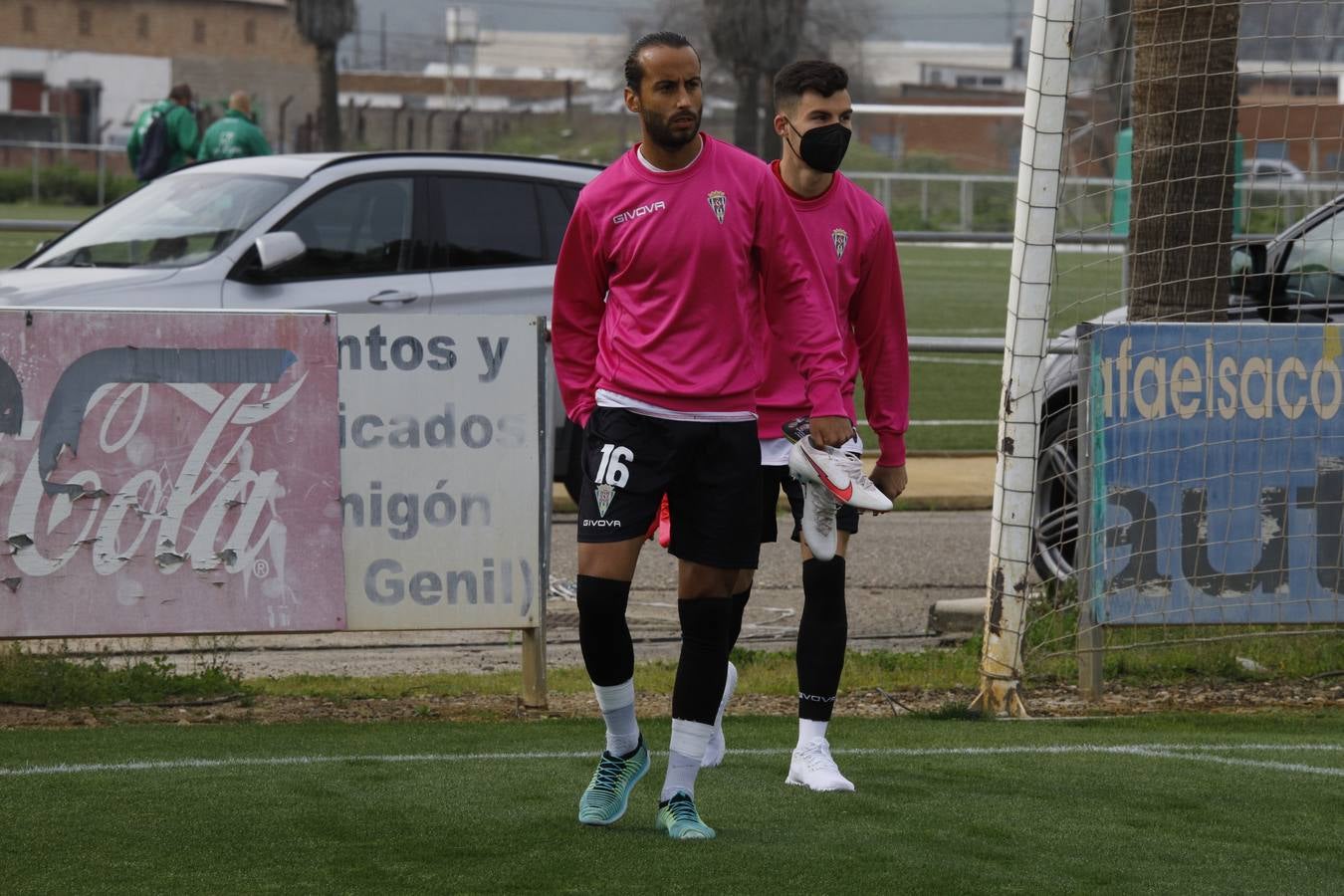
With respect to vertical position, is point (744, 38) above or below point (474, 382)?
above

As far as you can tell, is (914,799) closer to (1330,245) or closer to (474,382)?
(474,382)

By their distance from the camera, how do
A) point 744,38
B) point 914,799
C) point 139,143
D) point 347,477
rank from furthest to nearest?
point 744,38 < point 139,143 < point 347,477 < point 914,799

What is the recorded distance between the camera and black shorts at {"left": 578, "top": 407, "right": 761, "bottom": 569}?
488 centimetres

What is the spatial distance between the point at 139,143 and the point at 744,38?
17.0m

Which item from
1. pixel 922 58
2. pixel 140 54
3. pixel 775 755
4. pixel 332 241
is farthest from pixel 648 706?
pixel 922 58

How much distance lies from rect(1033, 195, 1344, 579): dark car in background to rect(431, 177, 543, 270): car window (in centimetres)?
328

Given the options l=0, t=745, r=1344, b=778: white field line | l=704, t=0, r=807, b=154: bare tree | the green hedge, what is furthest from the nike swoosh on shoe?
the green hedge

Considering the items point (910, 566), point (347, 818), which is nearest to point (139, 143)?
point (910, 566)

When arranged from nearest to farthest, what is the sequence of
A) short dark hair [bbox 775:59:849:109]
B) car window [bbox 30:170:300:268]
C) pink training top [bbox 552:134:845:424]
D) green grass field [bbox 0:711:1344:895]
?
green grass field [bbox 0:711:1344:895] → pink training top [bbox 552:134:845:424] → short dark hair [bbox 775:59:849:109] → car window [bbox 30:170:300:268]

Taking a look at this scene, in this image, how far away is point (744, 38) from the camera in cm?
3309

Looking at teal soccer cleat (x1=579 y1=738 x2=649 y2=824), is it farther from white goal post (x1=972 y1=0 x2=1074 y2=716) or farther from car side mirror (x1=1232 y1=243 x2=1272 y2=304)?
car side mirror (x1=1232 y1=243 x2=1272 y2=304)

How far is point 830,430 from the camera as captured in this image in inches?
196

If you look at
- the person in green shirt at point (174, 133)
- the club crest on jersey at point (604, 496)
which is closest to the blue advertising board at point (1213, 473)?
the club crest on jersey at point (604, 496)

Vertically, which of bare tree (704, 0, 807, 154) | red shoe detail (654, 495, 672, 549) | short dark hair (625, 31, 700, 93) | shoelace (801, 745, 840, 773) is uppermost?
bare tree (704, 0, 807, 154)
